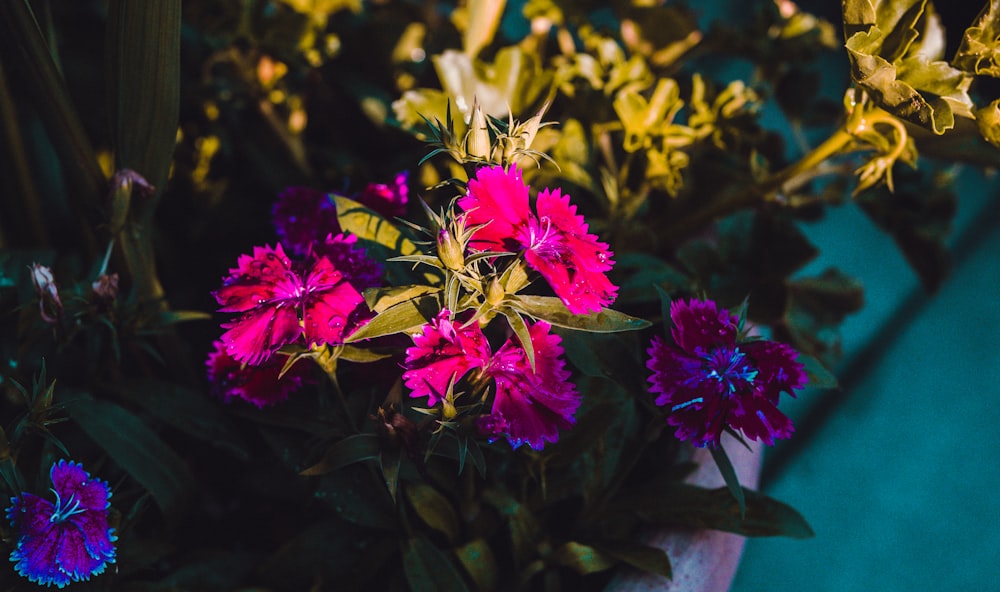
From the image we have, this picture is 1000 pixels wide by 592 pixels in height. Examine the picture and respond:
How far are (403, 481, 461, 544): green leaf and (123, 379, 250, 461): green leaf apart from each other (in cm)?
15

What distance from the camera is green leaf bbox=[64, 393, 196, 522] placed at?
57 cm

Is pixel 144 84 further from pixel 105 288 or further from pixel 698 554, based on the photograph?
pixel 698 554

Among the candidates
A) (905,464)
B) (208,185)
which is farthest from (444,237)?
(905,464)

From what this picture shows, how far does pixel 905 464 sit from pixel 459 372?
2.70ft

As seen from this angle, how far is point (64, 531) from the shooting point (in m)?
0.47

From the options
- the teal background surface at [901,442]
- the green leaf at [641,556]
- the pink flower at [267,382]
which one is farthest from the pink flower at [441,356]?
the teal background surface at [901,442]

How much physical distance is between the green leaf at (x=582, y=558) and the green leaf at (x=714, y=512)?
2.0 inches

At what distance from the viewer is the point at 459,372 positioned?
0.45 metres

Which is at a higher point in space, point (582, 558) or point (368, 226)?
point (368, 226)

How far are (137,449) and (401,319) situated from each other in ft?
0.85

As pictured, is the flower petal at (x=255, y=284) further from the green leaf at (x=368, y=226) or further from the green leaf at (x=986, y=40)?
the green leaf at (x=986, y=40)

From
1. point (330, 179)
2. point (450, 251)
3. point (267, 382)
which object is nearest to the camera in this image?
point (450, 251)

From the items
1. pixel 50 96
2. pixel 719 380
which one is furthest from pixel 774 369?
pixel 50 96

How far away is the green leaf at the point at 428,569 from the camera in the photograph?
1.82 feet
